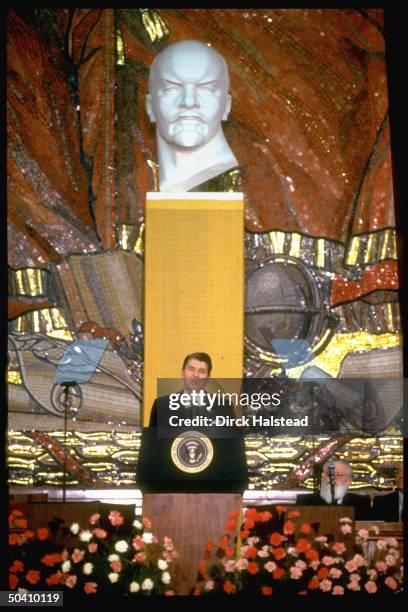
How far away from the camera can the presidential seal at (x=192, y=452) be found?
7.04 m

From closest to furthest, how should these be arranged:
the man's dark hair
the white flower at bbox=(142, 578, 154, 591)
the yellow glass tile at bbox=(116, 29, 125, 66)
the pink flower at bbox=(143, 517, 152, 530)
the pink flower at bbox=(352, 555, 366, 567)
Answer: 1. the white flower at bbox=(142, 578, 154, 591)
2. the pink flower at bbox=(352, 555, 366, 567)
3. the pink flower at bbox=(143, 517, 152, 530)
4. the man's dark hair
5. the yellow glass tile at bbox=(116, 29, 125, 66)

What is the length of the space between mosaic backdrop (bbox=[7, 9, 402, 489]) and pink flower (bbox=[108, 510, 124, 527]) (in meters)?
0.96

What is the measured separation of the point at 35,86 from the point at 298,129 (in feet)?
5.21

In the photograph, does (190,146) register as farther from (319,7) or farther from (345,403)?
(345,403)

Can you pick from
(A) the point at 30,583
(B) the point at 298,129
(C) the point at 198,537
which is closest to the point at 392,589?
(C) the point at 198,537

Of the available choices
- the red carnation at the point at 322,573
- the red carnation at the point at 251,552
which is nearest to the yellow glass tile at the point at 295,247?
the red carnation at the point at 251,552

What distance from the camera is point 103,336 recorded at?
25.4 ft

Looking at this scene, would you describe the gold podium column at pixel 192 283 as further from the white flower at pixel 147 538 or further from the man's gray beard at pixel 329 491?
the white flower at pixel 147 538

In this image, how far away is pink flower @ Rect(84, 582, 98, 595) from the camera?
6512 millimetres

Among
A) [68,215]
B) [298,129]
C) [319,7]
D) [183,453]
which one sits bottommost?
[183,453]

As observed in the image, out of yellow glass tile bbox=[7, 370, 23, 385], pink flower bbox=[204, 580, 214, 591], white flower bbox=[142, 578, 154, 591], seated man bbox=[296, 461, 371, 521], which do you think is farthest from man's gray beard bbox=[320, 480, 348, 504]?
yellow glass tile bbox=[7, 370, 23, 385]

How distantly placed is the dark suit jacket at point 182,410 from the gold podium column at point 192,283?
109mm

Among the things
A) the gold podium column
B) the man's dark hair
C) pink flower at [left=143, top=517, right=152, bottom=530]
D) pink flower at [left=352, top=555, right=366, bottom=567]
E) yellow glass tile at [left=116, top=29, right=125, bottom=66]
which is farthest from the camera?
yellow glass tile at [left=116, top=29, right=125, bottom=66]

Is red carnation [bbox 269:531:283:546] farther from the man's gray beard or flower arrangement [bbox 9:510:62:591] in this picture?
flower arrangement [bbox 9:510:62:591]
